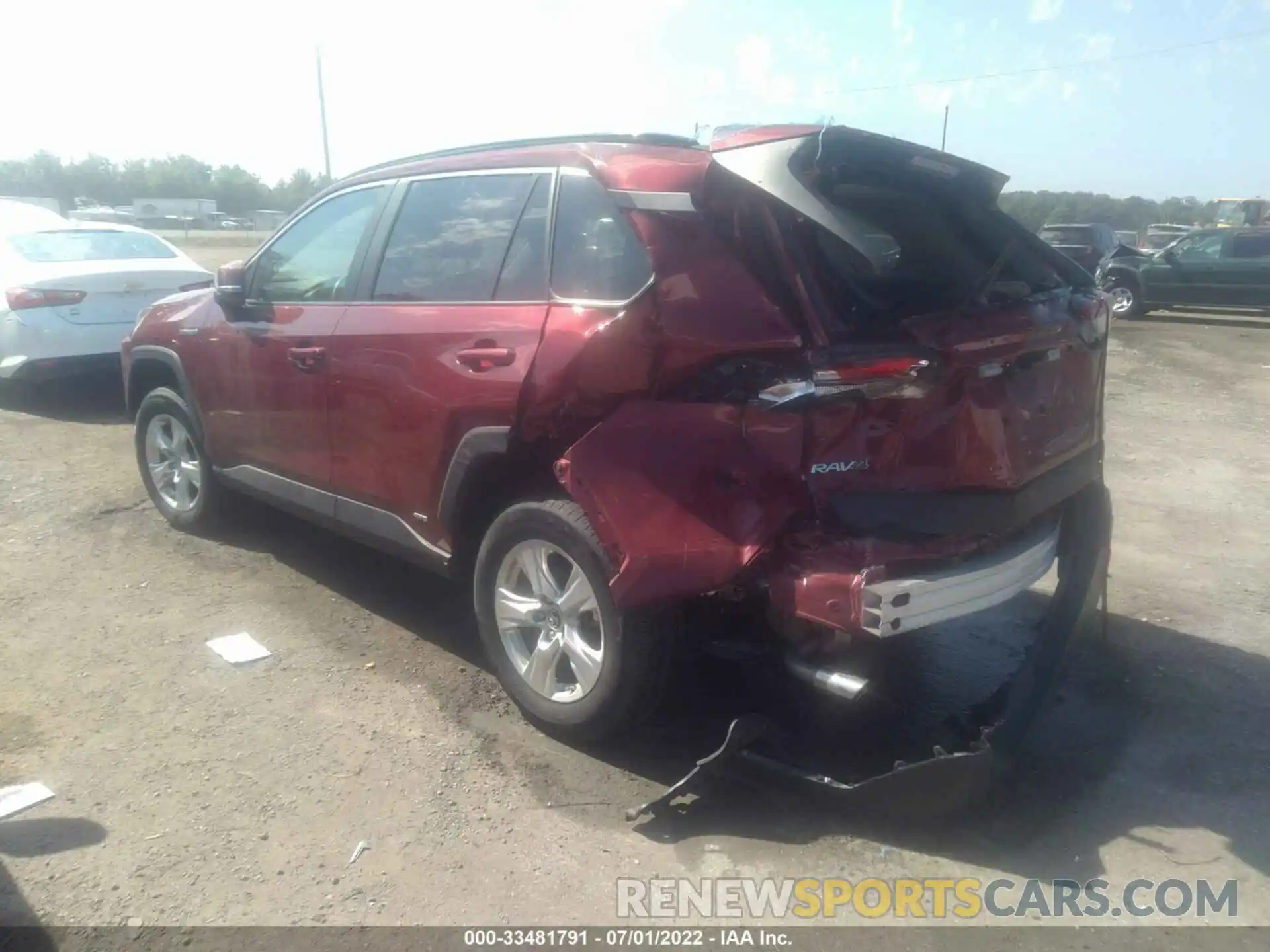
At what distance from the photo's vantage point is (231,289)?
15.8 feet

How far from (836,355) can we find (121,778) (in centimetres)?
266

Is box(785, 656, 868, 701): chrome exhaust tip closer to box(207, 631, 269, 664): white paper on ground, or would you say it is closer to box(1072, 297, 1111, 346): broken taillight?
box(1072, 297, 1111, 346): broken taillight

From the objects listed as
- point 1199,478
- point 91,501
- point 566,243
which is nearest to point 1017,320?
point 566,243

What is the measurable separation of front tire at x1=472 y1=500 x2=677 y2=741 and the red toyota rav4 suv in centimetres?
1

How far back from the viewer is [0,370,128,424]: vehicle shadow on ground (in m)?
8.39

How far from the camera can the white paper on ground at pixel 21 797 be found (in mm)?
3180

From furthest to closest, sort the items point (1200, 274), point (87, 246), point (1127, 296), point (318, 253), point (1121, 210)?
point (1121, 210)
point (1127, 296)
point (1200, 274)
point (87, 246)
point (318, 253)

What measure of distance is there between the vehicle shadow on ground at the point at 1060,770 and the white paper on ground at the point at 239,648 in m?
0.61

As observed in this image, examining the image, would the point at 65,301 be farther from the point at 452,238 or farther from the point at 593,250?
the point at 593,250

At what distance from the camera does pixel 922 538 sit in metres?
2.98

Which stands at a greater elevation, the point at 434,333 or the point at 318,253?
the point at 318,253

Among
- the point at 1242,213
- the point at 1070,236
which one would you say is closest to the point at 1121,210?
the point at 1242,213

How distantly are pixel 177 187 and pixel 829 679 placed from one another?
8399 centimetres

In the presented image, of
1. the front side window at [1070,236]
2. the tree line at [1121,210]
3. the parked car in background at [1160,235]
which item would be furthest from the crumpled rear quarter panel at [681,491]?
the parked car in background at [1160,235]
